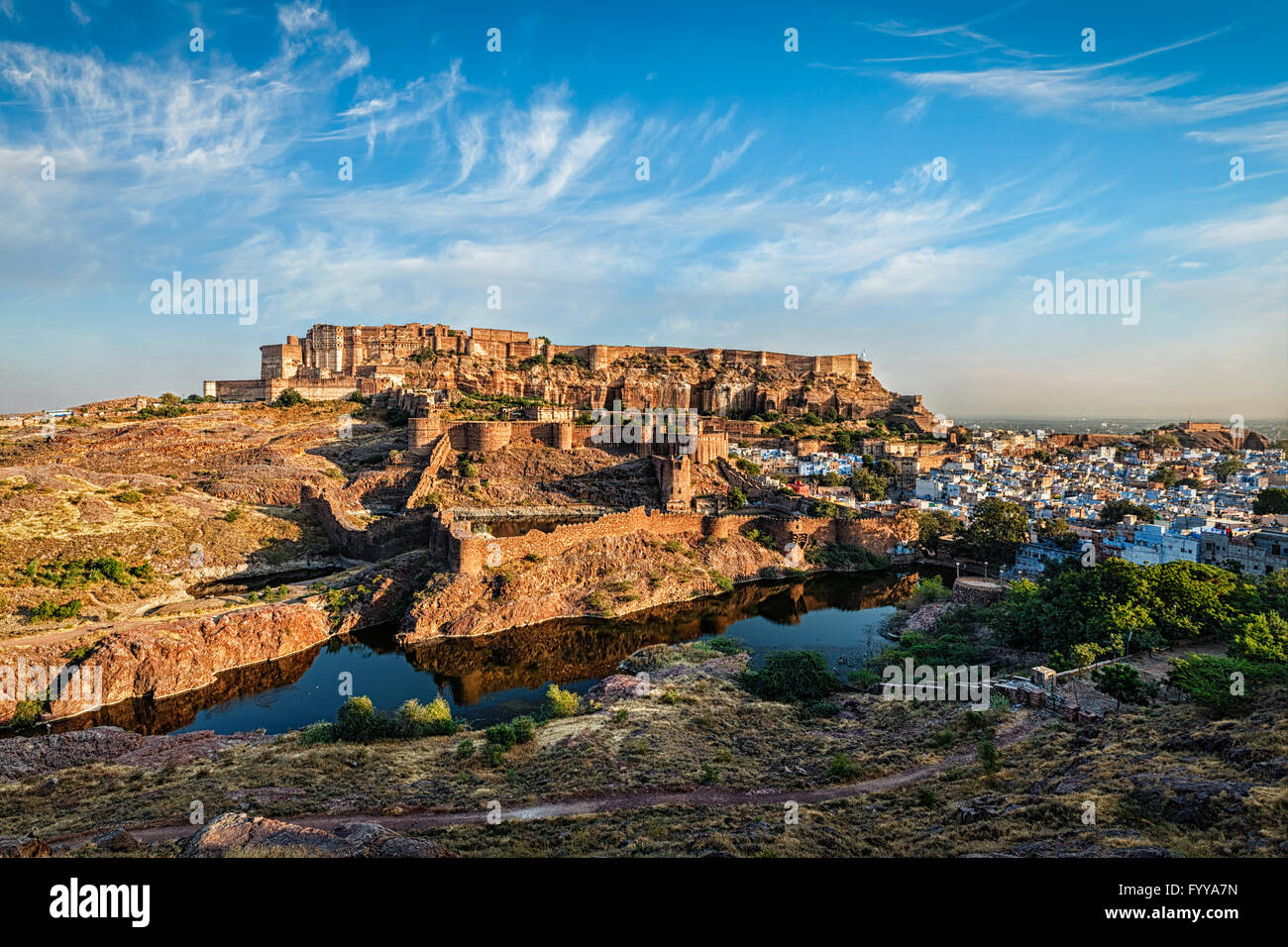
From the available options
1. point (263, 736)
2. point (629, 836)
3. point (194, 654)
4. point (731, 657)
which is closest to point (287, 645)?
point (194, 654)

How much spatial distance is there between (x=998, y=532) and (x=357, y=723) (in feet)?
95.9

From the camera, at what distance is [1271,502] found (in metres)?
36.1

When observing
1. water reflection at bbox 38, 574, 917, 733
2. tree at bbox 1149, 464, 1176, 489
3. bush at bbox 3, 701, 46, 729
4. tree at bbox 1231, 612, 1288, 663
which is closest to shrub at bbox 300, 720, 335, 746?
water reflection at bbox 38, 574, 917, 733

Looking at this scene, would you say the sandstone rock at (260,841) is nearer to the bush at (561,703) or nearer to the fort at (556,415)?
the bush at (561,703)

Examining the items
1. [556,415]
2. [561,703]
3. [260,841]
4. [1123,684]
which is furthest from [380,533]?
[1123,684]

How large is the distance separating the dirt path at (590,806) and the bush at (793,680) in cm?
542

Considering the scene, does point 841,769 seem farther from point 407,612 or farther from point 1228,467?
point 1228,467

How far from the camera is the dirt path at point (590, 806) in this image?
907cm

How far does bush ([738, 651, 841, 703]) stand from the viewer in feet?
53.8

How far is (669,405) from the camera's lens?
66312 millimetres

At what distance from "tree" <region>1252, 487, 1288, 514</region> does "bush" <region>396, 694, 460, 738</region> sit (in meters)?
42.8

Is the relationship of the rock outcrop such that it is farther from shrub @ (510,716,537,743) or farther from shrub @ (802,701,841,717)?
shrub @ (802,701,841,717)
